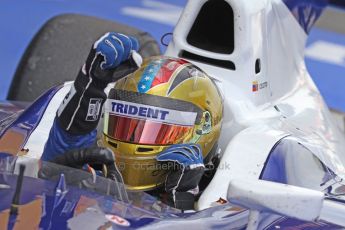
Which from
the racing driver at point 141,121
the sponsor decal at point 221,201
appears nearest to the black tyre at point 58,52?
the racing driver at point 141,121

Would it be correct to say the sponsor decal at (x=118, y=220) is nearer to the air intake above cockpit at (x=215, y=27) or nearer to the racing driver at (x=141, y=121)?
the racing driver at (x=141, y=121)

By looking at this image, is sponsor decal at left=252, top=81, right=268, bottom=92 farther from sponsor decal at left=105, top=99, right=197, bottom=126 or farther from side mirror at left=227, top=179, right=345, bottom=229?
side mirror at left=227, top=179, right=345, bottom=229

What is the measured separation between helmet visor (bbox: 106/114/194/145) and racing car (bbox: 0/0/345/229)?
147 millimetres

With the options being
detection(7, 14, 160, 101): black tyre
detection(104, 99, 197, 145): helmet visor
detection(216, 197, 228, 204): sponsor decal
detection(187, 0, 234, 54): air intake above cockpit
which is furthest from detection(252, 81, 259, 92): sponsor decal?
detection(7, 14, 160, 101): black tyre

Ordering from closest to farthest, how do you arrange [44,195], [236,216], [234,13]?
[44,195]
[236,216]
[234,13]

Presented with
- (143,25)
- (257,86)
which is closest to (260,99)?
(257,86)

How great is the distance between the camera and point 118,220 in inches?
63.6

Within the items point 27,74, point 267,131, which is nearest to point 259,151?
point 267,131

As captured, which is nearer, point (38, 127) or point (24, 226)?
point (24, 226)

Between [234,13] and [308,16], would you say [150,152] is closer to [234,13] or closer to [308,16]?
[234,13]

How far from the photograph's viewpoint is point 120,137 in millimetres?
2016

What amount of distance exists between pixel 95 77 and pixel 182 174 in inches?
12.7

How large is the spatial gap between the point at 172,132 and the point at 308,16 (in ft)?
3.63

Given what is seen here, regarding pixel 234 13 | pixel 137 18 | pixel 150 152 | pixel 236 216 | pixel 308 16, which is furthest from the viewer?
pixel 137 18
